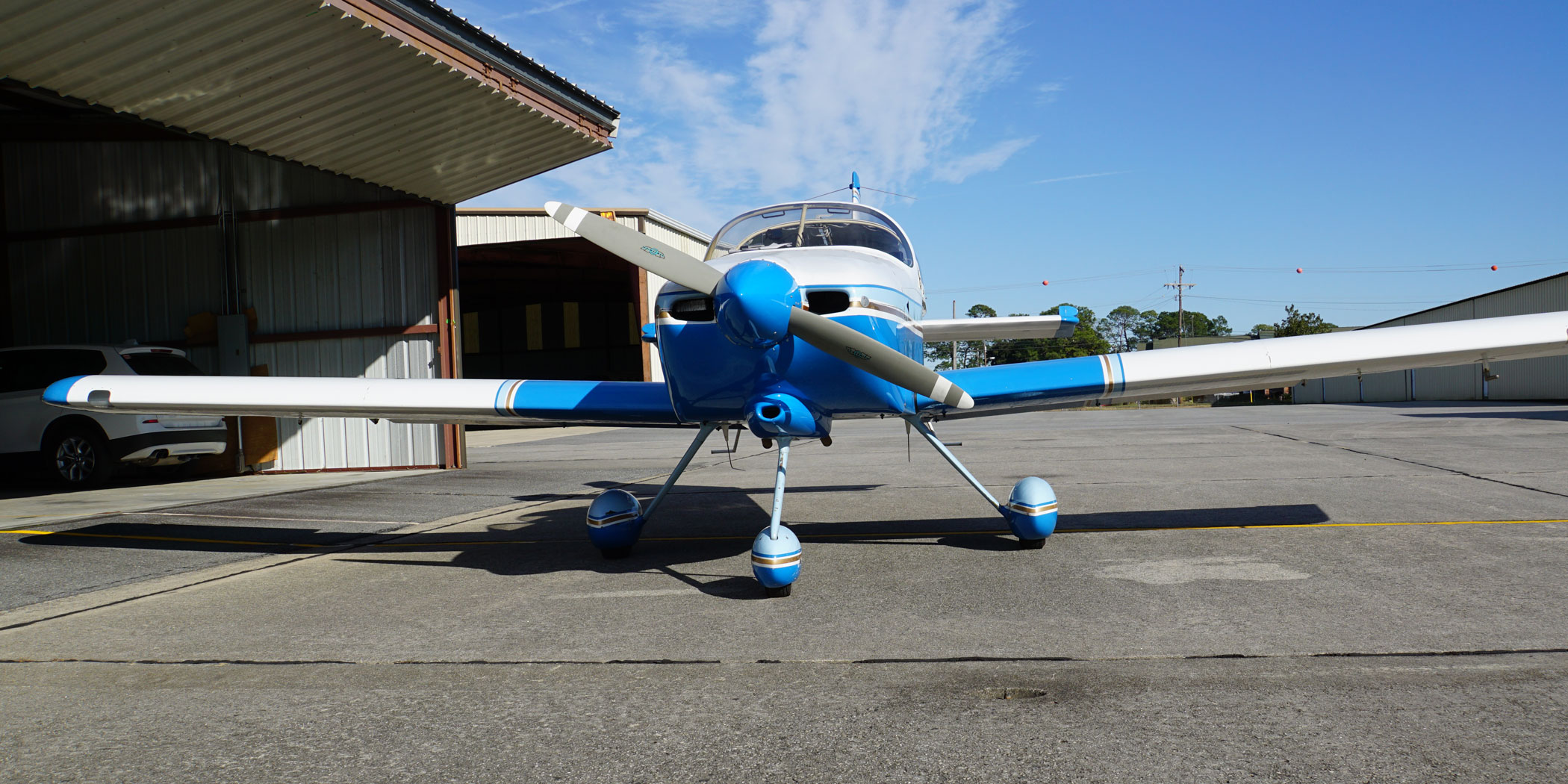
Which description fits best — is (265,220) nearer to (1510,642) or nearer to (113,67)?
(113,67)

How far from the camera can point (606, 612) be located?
432cm

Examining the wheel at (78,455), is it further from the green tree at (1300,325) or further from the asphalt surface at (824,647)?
the green tree at (1300,325)

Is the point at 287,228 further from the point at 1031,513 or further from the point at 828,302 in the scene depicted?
the point at 1031,513

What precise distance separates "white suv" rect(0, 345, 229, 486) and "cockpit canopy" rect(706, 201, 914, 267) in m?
8.78

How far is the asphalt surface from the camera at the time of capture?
2504mm

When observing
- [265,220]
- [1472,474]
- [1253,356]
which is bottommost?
[1472,474]

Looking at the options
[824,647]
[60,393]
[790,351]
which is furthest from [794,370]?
[60,393]

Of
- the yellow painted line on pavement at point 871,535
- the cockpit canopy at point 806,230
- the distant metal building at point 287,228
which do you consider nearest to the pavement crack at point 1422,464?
the yellow painted line on pavement at point 871,535

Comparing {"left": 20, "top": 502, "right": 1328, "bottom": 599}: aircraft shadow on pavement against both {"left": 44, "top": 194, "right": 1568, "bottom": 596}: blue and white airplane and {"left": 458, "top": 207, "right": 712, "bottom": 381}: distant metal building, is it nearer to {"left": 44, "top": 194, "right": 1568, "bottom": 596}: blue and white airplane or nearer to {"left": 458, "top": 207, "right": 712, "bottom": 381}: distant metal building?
{"left": 44, "top": 194, "right": 1568, "bottom": 596}: blue and white airplane

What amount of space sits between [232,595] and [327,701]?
2.44 meters

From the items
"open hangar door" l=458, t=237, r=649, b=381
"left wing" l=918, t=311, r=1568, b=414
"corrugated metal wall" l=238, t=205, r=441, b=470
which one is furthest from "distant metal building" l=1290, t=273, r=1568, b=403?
"open hangar door" l=458, t=237, r=649, b=381

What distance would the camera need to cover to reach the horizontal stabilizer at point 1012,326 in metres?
7.81

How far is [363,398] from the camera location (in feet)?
20.3

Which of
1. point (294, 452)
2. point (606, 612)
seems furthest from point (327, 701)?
point (294, 452)
